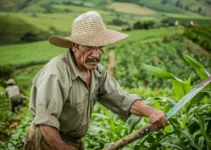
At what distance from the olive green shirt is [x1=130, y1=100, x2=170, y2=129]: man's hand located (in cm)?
4

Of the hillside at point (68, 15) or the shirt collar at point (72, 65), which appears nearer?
the shirt collar at point (72, 65)

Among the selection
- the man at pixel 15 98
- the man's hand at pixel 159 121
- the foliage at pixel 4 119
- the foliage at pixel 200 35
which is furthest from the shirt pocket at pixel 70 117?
the foliage at pixel 200 35

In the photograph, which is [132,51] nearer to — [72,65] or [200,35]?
[200,35]

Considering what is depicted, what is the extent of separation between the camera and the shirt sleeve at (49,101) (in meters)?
1.81

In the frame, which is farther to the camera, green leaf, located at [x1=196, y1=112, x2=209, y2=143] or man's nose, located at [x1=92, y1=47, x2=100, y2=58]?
green leaf, located at [x1=196, y1=112, x2=209, y2=143]

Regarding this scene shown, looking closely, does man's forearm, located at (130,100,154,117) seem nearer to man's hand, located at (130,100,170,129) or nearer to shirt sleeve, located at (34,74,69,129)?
man's hand, located at (130,100,170,129)

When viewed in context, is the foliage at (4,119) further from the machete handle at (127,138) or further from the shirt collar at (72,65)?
the machete handle at (127,138)

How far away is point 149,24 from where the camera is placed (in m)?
22.3

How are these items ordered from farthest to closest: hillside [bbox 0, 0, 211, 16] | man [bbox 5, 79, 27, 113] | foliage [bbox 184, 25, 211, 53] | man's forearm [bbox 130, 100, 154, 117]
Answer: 1. hillside [bbox 0, 0, 211, 16]
2. foliage [bbox 184, 25, 211, 53]
3. man [bbox 5, 79, 27, 113]
4. man's forearm [bbox 130, 100, 154, 117]

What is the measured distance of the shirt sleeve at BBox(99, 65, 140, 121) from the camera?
87.0 inches

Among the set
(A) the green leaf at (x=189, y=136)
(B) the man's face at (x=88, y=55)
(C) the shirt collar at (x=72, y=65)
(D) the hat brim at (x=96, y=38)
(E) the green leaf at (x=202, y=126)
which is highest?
(D) the hat brim at (x=96, y=38)

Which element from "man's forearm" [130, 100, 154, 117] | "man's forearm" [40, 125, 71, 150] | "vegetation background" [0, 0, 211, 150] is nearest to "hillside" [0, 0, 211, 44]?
"vegetation background" [0, 0, 211, 150]

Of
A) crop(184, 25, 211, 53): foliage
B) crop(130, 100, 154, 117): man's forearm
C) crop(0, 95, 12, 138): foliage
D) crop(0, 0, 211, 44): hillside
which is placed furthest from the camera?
crop(0, 0, 211, 44): hillside

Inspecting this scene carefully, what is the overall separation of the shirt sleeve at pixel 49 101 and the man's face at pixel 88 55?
0.59ft
